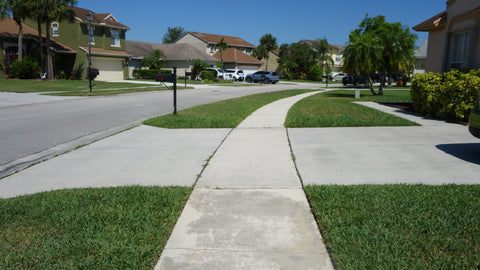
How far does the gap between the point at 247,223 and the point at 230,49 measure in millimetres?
62302

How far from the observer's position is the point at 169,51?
55.6m

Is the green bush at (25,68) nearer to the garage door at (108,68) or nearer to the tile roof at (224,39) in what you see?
the garage door at (108,68)

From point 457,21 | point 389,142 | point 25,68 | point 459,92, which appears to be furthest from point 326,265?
point 25,68

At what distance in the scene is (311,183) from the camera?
203 inches

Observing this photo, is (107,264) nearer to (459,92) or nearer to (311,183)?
(311,183)

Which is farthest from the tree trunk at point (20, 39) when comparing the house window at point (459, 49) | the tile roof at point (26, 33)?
the house window at point (459, 49)

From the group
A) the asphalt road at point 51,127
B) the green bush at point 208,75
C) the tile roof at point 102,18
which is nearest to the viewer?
the asphalt road at point 51,127

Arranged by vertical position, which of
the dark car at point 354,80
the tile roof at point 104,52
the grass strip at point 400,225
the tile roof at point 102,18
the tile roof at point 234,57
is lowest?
the grass strip at point 400,225

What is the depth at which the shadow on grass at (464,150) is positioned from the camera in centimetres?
646

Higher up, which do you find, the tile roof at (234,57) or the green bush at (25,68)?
the tile roof at (234,57)

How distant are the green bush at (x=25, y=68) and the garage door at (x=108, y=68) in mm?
6076

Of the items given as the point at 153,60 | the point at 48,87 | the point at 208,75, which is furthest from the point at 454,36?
the point at 153,60

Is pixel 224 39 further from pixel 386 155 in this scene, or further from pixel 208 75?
pixel 386 155

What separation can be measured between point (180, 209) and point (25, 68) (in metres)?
36.6
